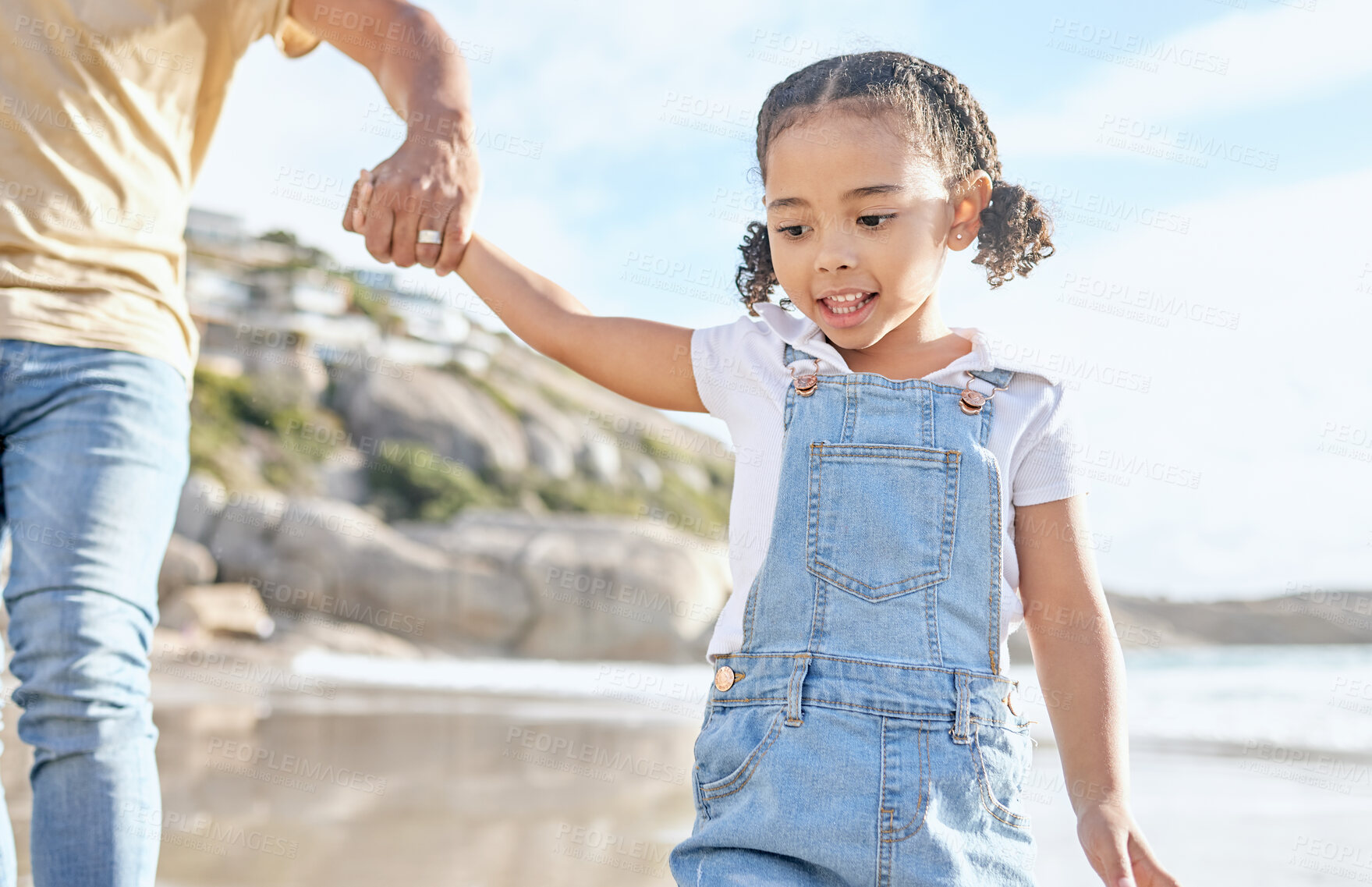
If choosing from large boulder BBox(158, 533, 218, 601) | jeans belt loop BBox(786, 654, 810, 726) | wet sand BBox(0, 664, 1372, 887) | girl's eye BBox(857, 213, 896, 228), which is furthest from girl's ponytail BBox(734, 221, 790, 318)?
large boulder BBox(158, 533, 218, 601)

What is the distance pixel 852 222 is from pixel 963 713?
659 mm

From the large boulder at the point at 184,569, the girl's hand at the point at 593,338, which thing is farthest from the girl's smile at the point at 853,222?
the large boulder at the point at 184,569

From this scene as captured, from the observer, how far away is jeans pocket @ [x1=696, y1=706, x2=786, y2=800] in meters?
1.43

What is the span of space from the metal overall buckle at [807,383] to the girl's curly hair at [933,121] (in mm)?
236

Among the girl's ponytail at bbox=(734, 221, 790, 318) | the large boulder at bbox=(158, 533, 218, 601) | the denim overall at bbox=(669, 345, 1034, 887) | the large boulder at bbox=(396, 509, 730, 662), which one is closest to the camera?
the denim overall at bbox=(669, 345, 1034, 887)

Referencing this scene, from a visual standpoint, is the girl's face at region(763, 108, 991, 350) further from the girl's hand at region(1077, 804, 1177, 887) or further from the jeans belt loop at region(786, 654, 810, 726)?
the girl's hand at region(1077, 804, 1177, 887)

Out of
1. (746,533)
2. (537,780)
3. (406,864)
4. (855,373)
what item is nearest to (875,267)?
(855,373)

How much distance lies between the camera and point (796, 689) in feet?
4.70

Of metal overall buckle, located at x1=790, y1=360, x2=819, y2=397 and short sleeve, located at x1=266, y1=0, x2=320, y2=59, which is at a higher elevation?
short sleeve, located at x1=266, y1=0, x2=320, y2=59

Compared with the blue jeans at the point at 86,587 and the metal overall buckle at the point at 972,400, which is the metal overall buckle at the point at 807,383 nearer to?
the metal overall buckle at the point at 972,400

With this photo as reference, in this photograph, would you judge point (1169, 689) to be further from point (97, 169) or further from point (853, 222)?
point (97, 169)

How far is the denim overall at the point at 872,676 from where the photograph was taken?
1.37 m

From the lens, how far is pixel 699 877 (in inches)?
55.4

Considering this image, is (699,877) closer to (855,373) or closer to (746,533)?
(746,533)
